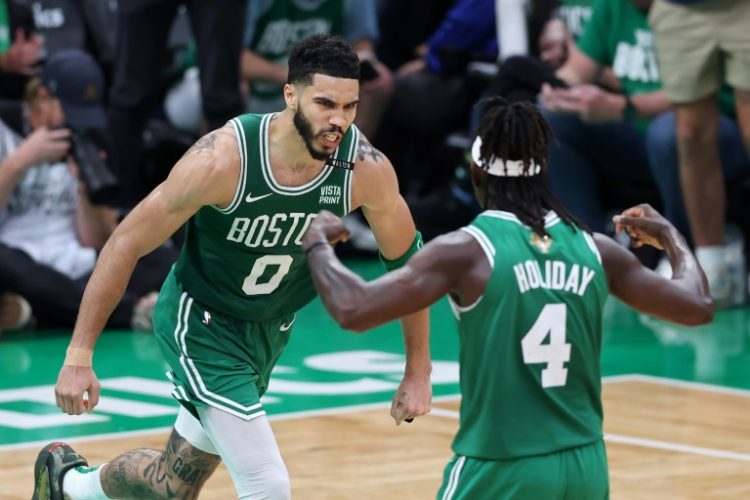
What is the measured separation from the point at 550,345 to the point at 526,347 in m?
0.06

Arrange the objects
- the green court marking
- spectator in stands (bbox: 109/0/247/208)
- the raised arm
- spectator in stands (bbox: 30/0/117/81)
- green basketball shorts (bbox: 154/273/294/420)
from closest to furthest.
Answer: the raised arm → green basketball shorts (bbox: 154/273/294/420) → the green court marking → spectator in stands (bbox: 109/0/247/208) → spectator in stands (bbox: 30/0/117/81)

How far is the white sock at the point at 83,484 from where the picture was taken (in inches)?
205

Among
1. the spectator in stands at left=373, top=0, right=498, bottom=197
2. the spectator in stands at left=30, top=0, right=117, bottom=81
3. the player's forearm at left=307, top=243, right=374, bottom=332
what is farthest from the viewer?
the spectator in stands at left=373, top=0, right=498, bottom=197

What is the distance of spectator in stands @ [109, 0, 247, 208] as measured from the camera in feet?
31.3

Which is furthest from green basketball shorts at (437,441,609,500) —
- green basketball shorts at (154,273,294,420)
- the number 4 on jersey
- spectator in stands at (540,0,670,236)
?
spectator in stands at (540,0,670,236)

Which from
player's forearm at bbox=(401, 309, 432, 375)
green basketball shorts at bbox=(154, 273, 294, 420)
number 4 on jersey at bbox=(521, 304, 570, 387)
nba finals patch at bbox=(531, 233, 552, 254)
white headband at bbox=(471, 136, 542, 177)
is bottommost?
player's forearm at bbox=(401, 309, 432, 375)

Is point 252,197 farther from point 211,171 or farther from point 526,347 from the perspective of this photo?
point 526,347

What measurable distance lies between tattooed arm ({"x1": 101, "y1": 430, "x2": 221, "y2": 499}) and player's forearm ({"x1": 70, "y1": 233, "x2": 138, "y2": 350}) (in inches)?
19.3

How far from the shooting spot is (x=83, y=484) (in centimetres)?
525

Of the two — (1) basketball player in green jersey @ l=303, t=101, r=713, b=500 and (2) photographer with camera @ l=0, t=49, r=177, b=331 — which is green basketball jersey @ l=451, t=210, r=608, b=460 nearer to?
(1) basketball player in green jersey @ l=303, t=101, r=713, b=500

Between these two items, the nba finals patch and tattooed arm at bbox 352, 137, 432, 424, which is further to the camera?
tattooed arm at bbox 352, 137, 432, 424

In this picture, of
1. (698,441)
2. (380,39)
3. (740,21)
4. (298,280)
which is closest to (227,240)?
(298,280)

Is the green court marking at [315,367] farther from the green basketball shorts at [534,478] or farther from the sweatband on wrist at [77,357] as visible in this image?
the green basketball shorts at [534,478]

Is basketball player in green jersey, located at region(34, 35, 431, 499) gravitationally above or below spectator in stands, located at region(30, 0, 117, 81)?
above
